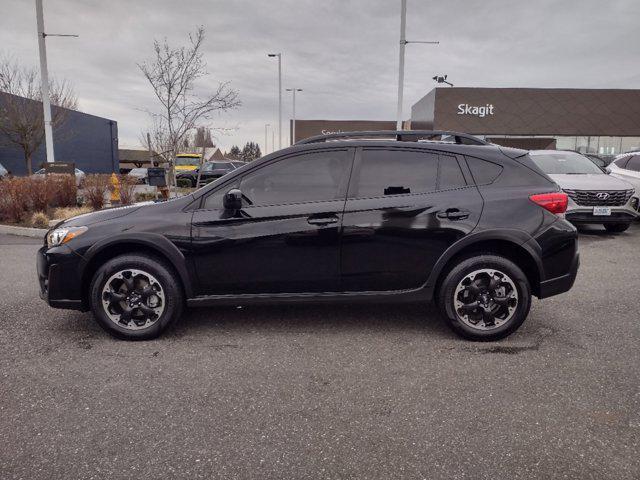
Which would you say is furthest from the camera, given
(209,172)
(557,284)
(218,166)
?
(218,166)

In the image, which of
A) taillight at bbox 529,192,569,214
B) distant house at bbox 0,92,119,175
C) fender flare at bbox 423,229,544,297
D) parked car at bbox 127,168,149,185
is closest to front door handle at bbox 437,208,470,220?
fender flare at bbox 423,229,544,297

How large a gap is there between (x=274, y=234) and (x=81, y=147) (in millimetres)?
45692

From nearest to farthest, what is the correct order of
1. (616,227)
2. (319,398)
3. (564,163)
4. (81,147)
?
(319,398), (616,227), (564,163), (81,147)

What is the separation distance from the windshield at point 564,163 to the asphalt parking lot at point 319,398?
6.52m

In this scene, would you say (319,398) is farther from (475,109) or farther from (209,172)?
(475,109)

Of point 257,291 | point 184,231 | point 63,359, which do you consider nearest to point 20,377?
point 63,359

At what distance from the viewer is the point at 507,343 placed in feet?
13.0

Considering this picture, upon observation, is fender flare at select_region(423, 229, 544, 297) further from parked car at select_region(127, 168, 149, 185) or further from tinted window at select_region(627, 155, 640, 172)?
parked car at select_region(127, 168, 149, 185)

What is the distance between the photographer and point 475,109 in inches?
1435

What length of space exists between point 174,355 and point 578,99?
4072 centimetres

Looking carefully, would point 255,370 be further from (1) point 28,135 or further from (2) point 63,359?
(1) point 28,135

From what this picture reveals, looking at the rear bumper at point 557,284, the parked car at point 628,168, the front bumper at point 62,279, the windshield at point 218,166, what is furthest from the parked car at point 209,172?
the rear bumper at point 557,284

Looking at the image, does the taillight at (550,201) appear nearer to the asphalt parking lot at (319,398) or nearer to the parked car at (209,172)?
the asphalt parking lot at (319,398)

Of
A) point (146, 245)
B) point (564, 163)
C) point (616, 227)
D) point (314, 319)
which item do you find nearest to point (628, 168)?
point (616, 227)
